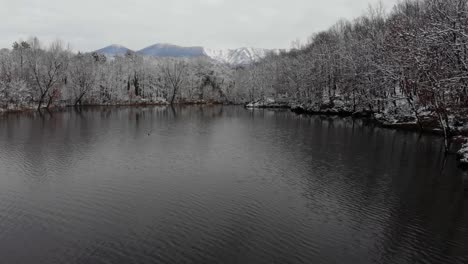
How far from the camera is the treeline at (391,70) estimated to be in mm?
30081

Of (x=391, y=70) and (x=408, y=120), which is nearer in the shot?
(x=391, y=70)

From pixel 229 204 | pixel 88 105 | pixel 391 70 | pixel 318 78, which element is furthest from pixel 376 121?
pixel 88 105

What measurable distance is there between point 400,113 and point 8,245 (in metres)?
61.8

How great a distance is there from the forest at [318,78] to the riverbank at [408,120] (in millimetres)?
240

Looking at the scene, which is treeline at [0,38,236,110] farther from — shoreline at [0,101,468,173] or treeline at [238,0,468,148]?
treeline at [238,0,468,148]

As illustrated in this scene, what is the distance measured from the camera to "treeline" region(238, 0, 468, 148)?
30.1 meters

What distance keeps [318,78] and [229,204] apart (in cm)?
8288

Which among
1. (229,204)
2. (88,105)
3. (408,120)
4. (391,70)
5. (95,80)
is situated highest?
(95,80)

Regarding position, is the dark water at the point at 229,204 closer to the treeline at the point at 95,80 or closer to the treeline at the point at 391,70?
the treeline at the point at 391,70

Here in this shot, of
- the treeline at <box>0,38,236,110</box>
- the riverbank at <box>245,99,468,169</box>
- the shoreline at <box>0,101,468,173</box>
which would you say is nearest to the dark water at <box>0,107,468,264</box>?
the shoreline at <box>0,101,468,173</box>

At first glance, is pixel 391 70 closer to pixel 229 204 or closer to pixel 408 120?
pixel 408 120

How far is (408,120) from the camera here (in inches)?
2373

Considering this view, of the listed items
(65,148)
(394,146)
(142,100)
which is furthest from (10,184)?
(142,100)

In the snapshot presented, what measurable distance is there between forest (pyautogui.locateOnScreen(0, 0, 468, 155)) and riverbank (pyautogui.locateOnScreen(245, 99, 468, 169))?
24 centimetres
